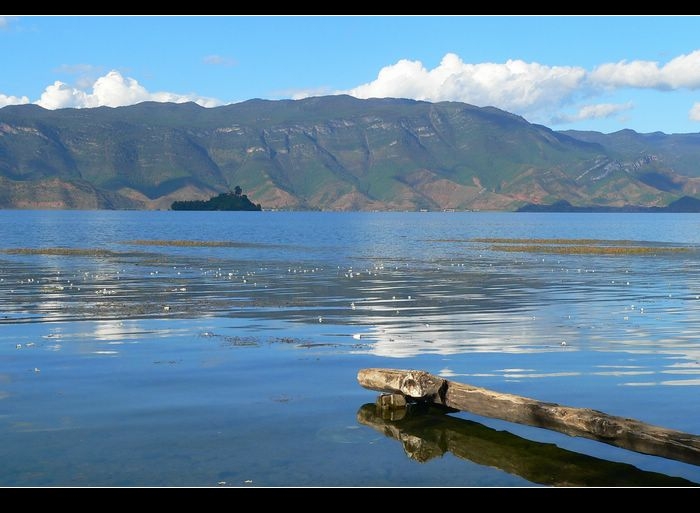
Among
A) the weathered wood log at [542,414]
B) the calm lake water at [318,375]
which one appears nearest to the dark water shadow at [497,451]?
the calm lake water at [318,375]

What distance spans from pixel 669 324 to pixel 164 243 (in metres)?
90.9

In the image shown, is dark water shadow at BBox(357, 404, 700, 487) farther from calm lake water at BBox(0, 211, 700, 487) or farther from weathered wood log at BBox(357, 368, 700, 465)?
weathered wood log at BBox(357, 368, 700, 465)

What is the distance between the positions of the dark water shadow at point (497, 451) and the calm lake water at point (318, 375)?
→ 59mm

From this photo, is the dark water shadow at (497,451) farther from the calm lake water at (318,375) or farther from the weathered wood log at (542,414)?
the weathered wood log at (542,414)

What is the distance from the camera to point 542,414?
17859 millimetres

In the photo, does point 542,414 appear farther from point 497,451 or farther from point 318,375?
point 318,375

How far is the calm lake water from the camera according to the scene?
54.2 feet

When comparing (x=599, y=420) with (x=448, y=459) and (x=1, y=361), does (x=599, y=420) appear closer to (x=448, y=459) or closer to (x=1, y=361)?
(x=448, y=459)

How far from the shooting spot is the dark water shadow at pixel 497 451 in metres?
15.8

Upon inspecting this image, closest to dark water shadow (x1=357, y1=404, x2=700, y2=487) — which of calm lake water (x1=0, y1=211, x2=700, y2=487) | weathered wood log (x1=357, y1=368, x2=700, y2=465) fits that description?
calm lake water (x1=0, y1=211, x2=700, y2=487)

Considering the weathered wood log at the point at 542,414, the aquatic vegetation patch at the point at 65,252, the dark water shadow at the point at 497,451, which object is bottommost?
the dark water shadow at the point at 497,451

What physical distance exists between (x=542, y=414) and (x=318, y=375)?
29.9 ft

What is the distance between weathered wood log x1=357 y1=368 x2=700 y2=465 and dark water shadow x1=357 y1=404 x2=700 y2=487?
17.9 inches

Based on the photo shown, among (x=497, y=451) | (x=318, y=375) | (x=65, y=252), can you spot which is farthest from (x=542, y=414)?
(x=65, y=252)
